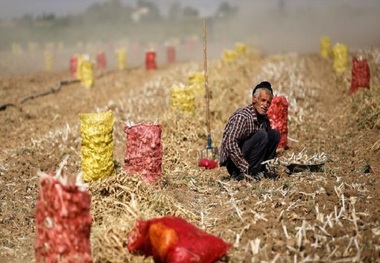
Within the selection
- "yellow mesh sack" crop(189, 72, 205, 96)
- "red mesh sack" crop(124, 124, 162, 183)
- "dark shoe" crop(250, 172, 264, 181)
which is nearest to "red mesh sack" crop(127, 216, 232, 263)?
"red mesh sack" crop(124, 124, 162, 183)

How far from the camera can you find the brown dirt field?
4570 mm

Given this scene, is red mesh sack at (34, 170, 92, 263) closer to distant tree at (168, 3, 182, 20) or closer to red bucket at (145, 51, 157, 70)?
red bucket at (145, 51, 157, 70)

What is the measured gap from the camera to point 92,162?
21.8 feet

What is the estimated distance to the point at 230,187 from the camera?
6.39 m

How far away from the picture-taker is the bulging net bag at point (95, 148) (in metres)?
6.66

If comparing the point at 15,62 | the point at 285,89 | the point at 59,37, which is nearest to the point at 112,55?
the point at 15,62

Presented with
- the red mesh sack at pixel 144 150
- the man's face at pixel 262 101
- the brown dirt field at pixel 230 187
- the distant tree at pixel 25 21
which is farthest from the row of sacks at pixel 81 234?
the distant tree at pixel 25 21

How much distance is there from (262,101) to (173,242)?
283cm

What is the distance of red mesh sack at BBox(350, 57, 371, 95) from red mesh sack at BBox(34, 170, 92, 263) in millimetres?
9877

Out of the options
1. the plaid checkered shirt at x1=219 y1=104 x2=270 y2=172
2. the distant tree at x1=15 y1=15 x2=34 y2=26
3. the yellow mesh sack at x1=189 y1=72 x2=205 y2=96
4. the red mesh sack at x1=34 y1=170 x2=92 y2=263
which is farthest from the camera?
the distant tree at x1=15 y1=15 x2=34 y2=26

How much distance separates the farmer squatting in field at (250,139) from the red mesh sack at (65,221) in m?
2.70

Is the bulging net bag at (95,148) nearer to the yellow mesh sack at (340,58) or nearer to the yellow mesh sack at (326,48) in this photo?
the yellow mesh sack at (340,58)

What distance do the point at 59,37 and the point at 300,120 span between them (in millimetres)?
45585

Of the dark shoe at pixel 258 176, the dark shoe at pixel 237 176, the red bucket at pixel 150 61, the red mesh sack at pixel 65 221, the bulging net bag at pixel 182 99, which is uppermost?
the red bucket at pixel 150 61
